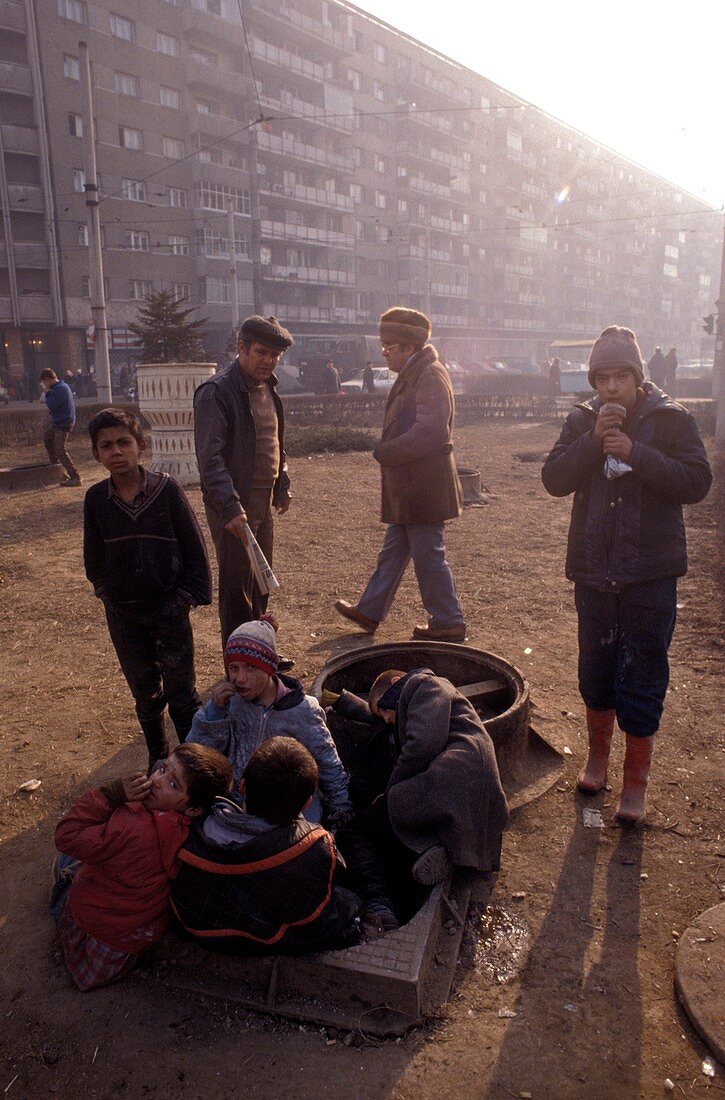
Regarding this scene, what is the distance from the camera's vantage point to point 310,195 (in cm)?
5384

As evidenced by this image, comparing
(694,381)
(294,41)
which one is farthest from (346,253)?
(694,381)

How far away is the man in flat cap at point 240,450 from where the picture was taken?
4.00 meters

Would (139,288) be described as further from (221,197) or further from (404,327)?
(404,327)

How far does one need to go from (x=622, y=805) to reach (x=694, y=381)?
3523cm

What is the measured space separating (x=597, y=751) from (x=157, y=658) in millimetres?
2098

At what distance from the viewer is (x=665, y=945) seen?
2723 millimetres

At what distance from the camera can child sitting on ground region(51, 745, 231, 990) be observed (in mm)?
2547

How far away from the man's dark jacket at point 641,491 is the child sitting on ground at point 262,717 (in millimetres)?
1310

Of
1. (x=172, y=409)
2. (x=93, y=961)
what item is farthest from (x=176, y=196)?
(x=93, y=961)

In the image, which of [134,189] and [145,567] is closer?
[145,567]

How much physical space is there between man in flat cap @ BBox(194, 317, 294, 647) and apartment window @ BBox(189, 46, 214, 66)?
164 ft

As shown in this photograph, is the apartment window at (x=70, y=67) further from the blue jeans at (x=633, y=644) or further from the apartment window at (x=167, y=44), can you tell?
the blue jeans at (x=633, y=644)

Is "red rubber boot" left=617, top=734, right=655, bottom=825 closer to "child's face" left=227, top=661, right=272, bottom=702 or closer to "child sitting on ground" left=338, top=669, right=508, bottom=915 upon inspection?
"child sitting on ground" left=338, top=669, right=508, bottom=915

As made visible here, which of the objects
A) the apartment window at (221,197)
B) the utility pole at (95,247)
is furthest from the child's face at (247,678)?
the apartment window at (221,197)
